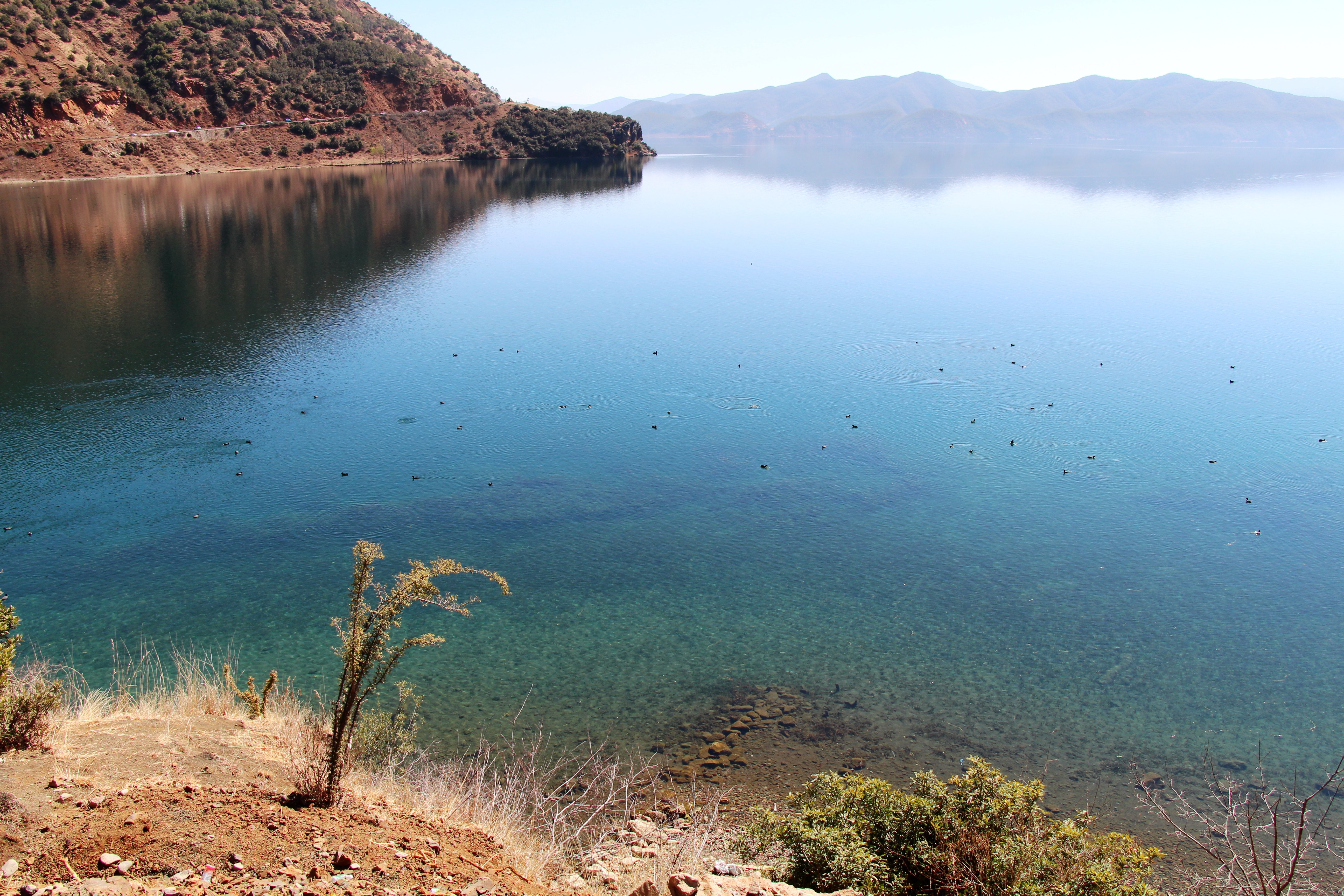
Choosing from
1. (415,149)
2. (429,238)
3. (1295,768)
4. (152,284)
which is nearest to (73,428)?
(152,284)

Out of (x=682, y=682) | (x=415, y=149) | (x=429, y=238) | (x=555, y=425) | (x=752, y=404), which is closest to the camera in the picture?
(x=682, y=682)

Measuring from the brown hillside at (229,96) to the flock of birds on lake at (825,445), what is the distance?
228ft

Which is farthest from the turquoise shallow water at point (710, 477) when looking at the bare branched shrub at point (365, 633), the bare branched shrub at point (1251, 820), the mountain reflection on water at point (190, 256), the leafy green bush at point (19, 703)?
the leafy green bush at point (19, 703)

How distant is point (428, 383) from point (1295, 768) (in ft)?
89.5

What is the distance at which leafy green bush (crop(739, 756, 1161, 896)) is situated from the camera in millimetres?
8273

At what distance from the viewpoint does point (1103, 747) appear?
13.8 m

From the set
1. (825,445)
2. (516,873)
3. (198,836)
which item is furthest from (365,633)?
(825,445)

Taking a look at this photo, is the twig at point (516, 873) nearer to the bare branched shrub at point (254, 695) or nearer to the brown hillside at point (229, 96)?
the bare branched shrub at point (254, 695)

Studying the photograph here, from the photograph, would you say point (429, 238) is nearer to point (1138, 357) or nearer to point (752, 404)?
point (752, 404)

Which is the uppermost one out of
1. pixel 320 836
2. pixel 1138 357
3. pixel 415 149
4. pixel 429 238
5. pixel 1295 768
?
pixel 415 149

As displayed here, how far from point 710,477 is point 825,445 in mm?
4281

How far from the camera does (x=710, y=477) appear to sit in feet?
78.2

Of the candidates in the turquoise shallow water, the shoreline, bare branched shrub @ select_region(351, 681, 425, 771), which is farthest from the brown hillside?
bare branched shrub @ select_region(351, 681, 425, 771)

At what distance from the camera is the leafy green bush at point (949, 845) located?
8273 millimetres
